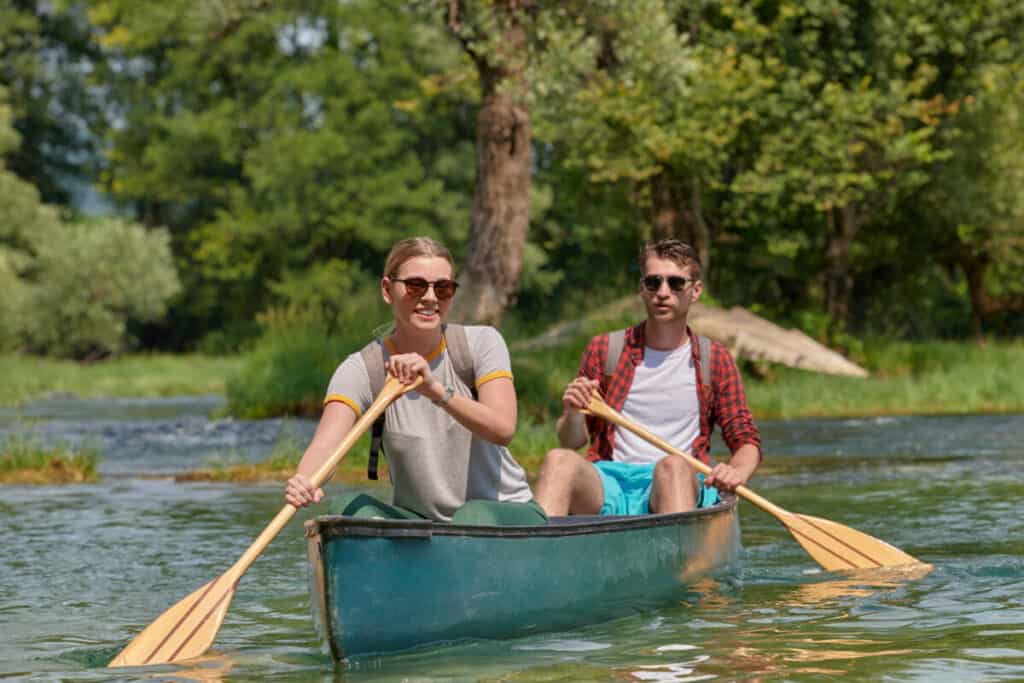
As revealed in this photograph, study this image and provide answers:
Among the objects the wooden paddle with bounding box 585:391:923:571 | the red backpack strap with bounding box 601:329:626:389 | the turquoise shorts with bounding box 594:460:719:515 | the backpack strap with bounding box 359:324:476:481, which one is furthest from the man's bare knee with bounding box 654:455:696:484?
the backpack strap with bounding box 359:324:476:481

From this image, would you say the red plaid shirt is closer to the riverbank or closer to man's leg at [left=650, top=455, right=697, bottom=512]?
man's leg at [left=650, top=455, right=697, bottom=512]

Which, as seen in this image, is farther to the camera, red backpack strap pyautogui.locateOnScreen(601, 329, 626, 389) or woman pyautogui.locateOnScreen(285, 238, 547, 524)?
red backpack strap pyautogui.locateOnScreen(601, 329, 626, 389)

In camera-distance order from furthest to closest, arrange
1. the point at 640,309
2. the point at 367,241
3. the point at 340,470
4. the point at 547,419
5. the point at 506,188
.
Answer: the point at 367,241, the point at 640,309, the point at 506,188, the point at 547,419, the point at 340,470

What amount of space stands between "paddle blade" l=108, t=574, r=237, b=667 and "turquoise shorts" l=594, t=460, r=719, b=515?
2055 millimetres

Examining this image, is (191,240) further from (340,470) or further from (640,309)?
(340,470)

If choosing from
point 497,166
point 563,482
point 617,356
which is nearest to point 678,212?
point 497,166

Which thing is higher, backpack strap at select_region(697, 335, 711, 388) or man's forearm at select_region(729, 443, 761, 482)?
backpack strap at select_region(697, 335, 711, 388)

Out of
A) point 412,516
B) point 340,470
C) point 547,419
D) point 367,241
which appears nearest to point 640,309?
point 547,419

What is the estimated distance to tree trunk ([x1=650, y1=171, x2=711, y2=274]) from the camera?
27094 mm

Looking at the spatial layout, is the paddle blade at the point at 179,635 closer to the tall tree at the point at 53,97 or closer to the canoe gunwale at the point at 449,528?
the canoe gunwale at the point at 449,528

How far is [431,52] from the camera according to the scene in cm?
4047

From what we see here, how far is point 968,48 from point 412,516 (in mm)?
22427

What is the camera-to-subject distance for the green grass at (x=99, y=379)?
100ft

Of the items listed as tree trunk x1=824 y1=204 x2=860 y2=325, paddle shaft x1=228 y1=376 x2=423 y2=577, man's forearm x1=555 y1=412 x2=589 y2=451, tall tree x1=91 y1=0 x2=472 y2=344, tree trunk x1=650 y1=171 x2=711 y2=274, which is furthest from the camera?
tall tree x1=91 y1=0 x2=472 y2=344
